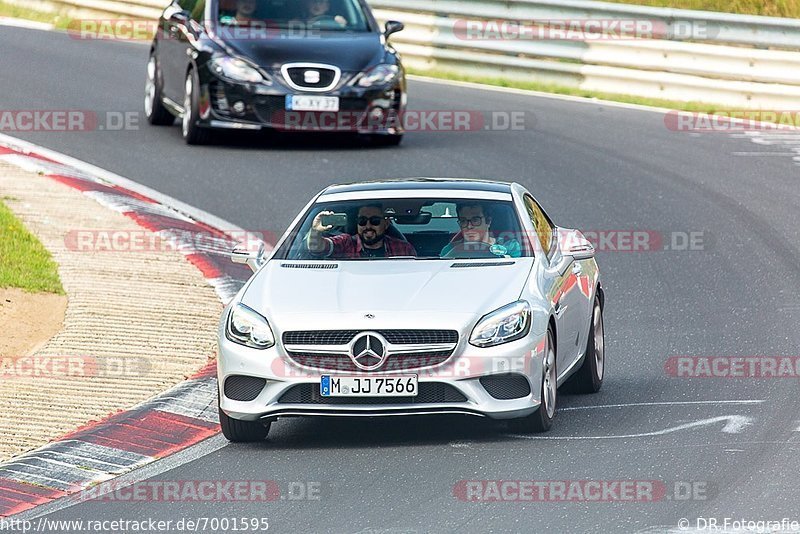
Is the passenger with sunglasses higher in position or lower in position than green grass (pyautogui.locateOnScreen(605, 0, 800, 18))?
higher

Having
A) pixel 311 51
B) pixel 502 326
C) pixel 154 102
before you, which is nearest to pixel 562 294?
pixel 502 326

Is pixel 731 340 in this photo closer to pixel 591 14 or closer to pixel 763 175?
pixel 763 175

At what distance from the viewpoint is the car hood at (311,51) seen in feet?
60.2

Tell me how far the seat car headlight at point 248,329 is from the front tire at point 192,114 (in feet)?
30.9

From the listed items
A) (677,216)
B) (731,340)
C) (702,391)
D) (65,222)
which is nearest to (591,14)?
(677,216)

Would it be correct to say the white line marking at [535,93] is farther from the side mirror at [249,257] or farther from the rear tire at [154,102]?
the side mirror at [249,257]

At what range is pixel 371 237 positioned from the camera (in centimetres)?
1019

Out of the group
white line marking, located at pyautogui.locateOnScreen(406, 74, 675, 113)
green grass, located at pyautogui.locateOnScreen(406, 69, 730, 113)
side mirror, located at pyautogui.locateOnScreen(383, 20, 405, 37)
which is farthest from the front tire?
green grass, located at pyautogui.locateOnScreen(406, 69, 730, 113)

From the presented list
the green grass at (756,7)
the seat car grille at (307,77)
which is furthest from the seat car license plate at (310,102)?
the green grass at (756,7)

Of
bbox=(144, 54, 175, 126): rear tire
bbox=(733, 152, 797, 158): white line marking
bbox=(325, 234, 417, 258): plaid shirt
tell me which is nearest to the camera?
bbox=(325, 234, 417, 258): plaid shirt

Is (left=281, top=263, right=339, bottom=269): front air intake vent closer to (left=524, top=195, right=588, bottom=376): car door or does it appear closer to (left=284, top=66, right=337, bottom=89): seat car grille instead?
(left=524, top=195, right=588, bottom=376): car door

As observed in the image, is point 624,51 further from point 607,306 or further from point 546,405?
point 546,405

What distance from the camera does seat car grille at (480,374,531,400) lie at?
8945 millimetres

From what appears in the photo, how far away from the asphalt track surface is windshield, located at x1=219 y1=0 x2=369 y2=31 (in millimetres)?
1330
